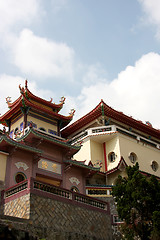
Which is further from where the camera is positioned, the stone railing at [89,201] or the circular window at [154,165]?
the circular window at [154,165]

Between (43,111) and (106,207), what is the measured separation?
35.0 ft

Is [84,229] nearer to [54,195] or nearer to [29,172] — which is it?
[54,195]

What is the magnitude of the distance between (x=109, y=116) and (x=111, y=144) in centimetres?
267

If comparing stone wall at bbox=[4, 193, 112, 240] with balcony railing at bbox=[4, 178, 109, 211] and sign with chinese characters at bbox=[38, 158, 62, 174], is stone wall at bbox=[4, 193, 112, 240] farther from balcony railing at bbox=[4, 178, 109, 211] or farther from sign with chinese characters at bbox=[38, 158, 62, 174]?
sign with chinese characters at bbox=[38, 158, 62, 174]

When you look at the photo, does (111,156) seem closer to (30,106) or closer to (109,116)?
(109,116)

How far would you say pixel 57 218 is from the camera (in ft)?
46.7

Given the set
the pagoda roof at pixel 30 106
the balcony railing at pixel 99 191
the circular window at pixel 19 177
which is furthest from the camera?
the pagoda roof at pixel 30 106

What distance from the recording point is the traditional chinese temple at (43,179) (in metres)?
13.8

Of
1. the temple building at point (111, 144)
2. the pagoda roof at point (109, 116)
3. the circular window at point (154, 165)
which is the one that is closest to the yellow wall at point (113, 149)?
the temple building at point (111, 144)

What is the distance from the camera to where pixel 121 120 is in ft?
94.7

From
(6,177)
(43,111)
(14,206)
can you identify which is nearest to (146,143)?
(43,111)

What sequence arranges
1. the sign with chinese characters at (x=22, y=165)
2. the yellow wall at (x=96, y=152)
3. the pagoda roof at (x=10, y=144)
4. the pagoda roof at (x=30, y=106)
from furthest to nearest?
the yellow wall at (x=96, y=152) → the pagoda roof at (x=30, y=106) → the sign with chinese characters at (x=22, y=165) → the pagoda roof at (x=10, y=144)

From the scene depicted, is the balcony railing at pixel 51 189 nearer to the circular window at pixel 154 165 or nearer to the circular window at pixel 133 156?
the circular window at pixel 133 156

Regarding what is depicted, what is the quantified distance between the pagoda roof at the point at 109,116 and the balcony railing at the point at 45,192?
465 inches
